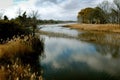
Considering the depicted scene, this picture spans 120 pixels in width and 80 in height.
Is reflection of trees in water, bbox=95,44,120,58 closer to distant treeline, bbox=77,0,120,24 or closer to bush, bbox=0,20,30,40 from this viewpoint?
bush, bbox=0,20,30,40

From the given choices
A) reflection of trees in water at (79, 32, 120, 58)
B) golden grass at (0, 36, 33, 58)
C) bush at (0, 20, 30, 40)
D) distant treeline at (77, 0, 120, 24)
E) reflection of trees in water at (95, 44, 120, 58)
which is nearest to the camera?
golden grass at (0, 36, 33, 58)

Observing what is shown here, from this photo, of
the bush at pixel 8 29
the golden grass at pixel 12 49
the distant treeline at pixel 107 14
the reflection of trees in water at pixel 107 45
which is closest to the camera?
the golden grass at pixel 12 49

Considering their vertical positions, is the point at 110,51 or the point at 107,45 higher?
the point at 107,45

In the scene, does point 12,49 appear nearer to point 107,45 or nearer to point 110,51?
point 110,51

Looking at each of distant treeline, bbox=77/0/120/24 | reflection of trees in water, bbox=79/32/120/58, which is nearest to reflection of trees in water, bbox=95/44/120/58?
reflection of trees in water, bbox=79/32/120/58

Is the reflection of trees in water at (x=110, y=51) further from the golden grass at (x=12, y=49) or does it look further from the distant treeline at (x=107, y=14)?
the distant treeline at (x=107, y=14)

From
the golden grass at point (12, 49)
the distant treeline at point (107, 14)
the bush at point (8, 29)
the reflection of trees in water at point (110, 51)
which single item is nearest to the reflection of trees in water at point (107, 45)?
the reflection of trees in water at point (110, 51)

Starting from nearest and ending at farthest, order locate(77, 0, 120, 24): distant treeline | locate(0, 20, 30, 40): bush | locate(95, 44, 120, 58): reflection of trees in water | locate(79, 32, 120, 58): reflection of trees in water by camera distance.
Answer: locate(95, 44, 120, 58): reflection of trees in water < locate(0, 20, 30, 40): bush < locate(79, 32, 120, 58): reflection of trees in water < locate(77, 0, 120, 24): distant treeline

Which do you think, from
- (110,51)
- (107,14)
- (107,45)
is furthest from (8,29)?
(107,14)

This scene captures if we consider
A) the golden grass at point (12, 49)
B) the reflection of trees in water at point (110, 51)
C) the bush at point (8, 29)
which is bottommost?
the reflection of trees in water at point (110, 51)

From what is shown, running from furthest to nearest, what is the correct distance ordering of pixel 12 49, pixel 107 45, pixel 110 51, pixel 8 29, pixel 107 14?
pixel 107 14
pixel 107 45
pixel 110 51
pixel 8 29
pixel 12 49

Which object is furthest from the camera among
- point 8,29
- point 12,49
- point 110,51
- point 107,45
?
point 107,45

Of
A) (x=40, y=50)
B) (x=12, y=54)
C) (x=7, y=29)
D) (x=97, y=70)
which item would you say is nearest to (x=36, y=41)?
(x=40, y=50)

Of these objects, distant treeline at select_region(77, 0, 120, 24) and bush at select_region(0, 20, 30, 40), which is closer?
bush at select_region(0, 20, 30, 40)
